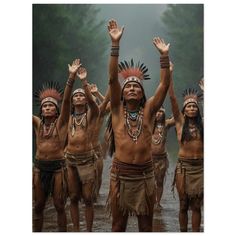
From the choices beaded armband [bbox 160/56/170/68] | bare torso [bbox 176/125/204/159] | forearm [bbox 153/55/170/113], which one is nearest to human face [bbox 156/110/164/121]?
bare torso [bbox 176/125/204/159]

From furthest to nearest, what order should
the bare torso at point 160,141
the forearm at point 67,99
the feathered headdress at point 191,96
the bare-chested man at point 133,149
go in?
1. the bare torso at point 160,141
2. the feathered headdress at point 191,96
3. the forearm at point 67,99
4. the bare-chested man at point 133,149

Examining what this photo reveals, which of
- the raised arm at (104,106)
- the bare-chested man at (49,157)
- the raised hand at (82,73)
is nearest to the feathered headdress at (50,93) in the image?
the bare-chested man at (49,157)

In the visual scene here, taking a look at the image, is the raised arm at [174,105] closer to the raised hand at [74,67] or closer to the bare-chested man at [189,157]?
the bare-chested man at [189,157]

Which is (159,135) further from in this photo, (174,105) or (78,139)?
(78,139)

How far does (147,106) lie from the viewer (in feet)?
19.4

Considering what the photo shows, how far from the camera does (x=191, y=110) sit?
671cm

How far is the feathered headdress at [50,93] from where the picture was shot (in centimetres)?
666

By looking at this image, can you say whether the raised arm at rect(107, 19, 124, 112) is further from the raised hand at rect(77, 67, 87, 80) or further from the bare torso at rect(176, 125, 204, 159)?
the bare torso at rect(176, 125, 204, 159)

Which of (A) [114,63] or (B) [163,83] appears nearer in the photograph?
(A) [114,63]

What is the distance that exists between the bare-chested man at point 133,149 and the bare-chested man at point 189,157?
30.8 inches

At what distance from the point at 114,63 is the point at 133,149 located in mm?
924

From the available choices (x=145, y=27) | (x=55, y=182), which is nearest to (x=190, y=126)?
(x=145, y=27)

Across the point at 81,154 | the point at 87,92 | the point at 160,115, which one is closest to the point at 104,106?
the point at 87,92

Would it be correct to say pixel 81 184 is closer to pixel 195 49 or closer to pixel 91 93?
pixel 91 93
